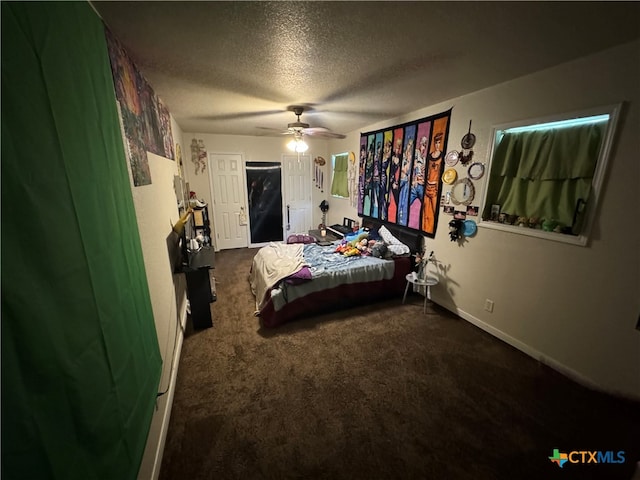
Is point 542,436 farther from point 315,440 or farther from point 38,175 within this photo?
point 38,175

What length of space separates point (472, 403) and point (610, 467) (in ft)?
Result: 2.31

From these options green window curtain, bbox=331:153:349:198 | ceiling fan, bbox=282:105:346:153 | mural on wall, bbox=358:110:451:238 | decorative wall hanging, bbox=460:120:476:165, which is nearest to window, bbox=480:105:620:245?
decorative wall hanging, bbox=460:120:476:165

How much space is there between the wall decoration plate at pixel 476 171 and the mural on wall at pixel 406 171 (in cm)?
38

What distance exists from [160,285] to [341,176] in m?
4.04

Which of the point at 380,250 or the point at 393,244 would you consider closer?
the point at 380,250

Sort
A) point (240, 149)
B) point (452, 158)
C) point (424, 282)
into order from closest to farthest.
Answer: point (452, 158) → point (424, 282) → point (240, 149)

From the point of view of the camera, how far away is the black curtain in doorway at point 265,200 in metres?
5.34

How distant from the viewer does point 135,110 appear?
1668 millimetres

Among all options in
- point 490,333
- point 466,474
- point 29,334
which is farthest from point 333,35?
point 490,333

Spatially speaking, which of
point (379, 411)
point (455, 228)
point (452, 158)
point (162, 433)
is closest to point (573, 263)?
point (455, 228)

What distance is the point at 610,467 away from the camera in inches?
56.7

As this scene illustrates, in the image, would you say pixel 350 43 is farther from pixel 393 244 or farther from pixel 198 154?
pixel 198 154

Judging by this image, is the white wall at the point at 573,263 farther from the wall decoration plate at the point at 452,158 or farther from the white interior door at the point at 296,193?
the white interior door at the point at 296,193

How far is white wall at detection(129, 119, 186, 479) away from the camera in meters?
1.43
